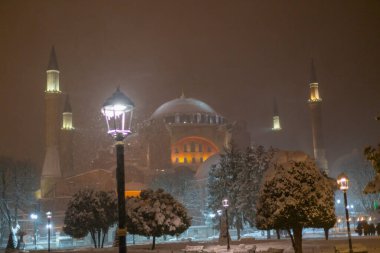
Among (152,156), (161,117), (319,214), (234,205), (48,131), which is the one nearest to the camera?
(319,214)

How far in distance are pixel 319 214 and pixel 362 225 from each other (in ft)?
45.7

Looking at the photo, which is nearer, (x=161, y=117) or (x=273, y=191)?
(x=273, y=191)

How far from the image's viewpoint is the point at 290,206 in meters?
16.3

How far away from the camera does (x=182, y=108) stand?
8525cm

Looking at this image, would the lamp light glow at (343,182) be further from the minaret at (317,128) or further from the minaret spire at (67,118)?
the minaret spire at (67,118)

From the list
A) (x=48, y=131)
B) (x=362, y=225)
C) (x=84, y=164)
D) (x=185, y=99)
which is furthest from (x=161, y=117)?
(x=362, y=225)

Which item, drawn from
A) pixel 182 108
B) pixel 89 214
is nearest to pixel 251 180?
pixel 89 214

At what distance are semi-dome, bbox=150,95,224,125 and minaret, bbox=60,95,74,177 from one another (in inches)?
580

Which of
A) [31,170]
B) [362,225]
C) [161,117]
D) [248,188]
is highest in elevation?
[161,117]

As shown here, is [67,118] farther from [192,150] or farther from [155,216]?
[155,216]

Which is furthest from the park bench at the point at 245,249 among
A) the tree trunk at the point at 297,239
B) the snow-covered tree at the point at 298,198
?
the tree trunk at the point at 297,239

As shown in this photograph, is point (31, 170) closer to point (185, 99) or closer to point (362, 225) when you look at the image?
point (185, 99)

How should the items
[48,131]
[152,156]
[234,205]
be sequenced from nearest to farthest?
[234,205] → [48,131] → [152,156]

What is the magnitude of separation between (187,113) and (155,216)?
5715 cm
